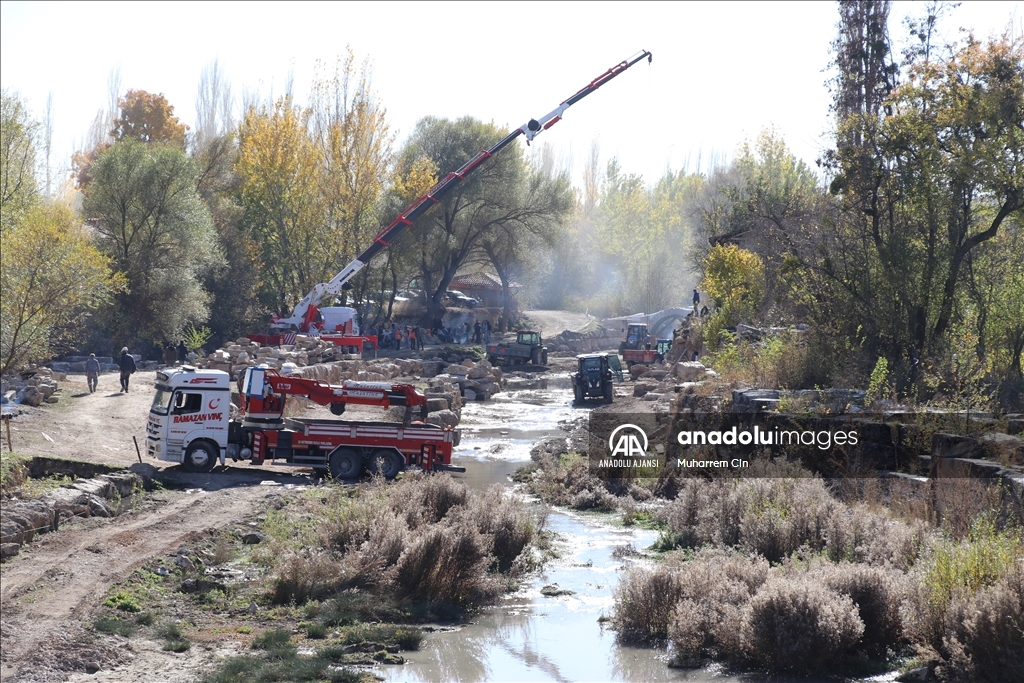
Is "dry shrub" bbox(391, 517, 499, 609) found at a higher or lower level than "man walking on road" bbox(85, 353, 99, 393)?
lower

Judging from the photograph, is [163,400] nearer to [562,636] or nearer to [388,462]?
[388,462]

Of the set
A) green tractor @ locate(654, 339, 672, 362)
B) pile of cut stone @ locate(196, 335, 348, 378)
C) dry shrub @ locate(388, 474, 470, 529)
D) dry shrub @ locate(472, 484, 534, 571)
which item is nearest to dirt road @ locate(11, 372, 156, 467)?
pile of cut stone @ locate(196, 335, 348, 378)

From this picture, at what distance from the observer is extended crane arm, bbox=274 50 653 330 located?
4684cm

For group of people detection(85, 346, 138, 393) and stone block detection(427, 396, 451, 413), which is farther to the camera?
group of people detection(85, 346, 138, 393)

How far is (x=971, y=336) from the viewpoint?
714 inches

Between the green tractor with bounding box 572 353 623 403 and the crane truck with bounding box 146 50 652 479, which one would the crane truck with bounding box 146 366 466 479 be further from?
the green tractor with bounding box 572 353 623 403

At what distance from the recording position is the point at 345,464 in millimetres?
19391

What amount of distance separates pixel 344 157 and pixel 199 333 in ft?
62.0

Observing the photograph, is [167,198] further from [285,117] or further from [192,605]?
[192,605]

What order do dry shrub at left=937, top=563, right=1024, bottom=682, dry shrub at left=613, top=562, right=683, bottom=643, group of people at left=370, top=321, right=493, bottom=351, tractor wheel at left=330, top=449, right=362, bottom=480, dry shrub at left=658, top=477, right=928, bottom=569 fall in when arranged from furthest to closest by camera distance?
1. group of people at left=370, top=321, right=493, bottom=351
2. tractor wheel at left=330, top=449, right=362, bottom=480
3. dry shrub at left=658, top=477, right=928, bottom=569
4. dry shrub at left=613, top=562, right=683, bottom=643
5. dry shrub at left=937, top=563, right=1024, bottom=682

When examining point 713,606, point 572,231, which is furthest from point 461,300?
point 713,606

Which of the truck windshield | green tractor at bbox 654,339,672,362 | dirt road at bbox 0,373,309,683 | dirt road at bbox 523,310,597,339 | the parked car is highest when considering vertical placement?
the parked car

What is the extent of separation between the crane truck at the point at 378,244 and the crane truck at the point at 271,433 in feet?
78.2

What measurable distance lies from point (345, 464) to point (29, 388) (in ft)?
35.6
